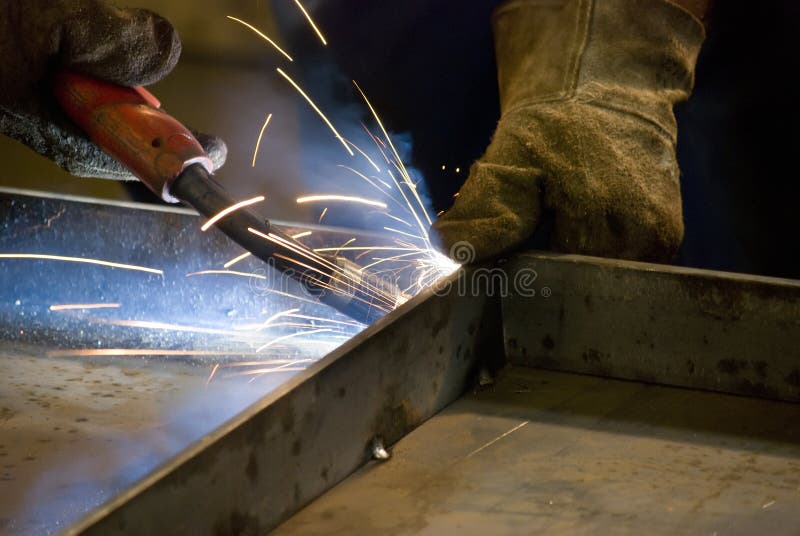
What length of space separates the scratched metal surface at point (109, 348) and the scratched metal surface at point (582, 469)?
0.32 metres

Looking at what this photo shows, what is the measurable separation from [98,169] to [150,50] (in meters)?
0.30

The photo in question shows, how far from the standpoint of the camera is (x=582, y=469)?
1220 millimetres

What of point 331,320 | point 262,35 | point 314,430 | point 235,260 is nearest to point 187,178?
point 235,260

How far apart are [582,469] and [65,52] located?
1214 millimetres

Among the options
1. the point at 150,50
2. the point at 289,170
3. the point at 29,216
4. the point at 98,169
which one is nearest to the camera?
the point at 150,50

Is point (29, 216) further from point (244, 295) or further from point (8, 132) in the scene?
point (244, 295)

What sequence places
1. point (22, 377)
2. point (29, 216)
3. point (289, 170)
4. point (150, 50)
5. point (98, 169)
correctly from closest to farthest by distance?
point (22, 377), point (150, 50), point (98, 169), point (29, 216), point (289, 170)

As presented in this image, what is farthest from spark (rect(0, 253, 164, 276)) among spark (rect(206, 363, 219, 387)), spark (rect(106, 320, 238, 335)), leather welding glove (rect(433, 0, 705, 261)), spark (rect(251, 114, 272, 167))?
spark (rect(251, 114, 272, 167))

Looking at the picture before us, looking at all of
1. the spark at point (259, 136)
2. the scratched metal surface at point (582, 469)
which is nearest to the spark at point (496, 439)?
the scratched metal surface at point (582, 469)

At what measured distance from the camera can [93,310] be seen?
2014 millimetres

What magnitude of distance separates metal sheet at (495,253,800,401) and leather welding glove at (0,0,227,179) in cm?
81

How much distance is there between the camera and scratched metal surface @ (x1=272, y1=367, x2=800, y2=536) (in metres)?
1.09

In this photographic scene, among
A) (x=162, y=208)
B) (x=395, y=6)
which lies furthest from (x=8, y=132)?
(x=395, y=6)

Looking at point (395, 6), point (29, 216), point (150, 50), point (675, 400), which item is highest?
point (395, 6)
